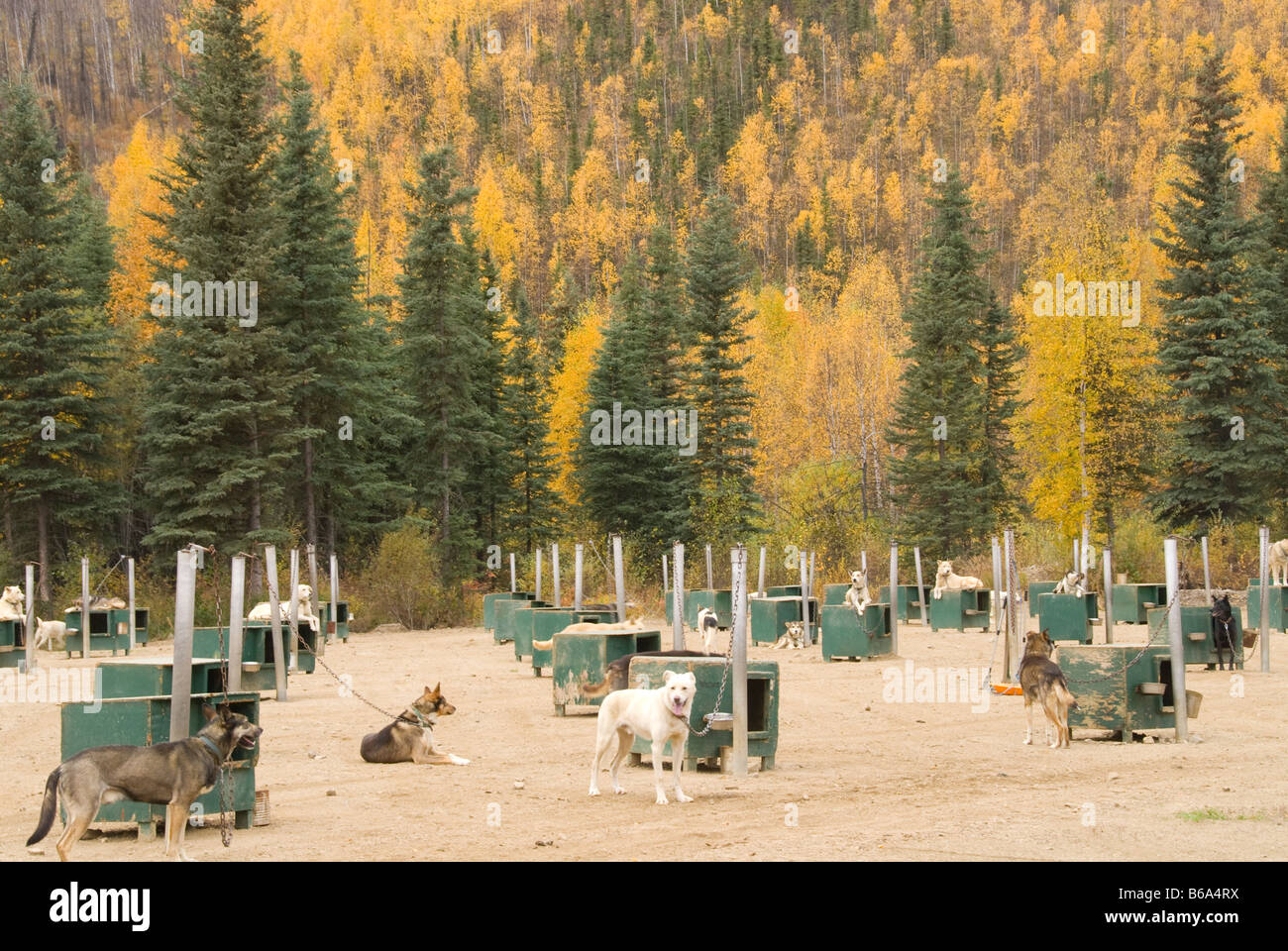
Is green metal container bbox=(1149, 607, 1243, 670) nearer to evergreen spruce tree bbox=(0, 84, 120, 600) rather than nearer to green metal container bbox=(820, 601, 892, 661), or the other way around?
green metal container bbox=(820, 601, 892, 661)

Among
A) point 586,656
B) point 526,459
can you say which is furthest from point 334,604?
point 526,459

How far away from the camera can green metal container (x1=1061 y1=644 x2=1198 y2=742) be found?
51.5ft

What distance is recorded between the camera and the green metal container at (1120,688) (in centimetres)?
1570

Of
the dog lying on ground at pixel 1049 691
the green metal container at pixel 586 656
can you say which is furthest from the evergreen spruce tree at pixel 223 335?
the dog lying on ground at pixel 1049 691

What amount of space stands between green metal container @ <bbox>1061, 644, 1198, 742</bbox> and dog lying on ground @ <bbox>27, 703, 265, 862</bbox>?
31.9 feet

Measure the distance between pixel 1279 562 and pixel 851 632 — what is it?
1654 centimetres

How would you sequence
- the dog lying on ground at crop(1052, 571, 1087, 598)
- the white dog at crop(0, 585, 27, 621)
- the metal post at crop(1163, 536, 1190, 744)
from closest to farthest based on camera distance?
the metal post at crop(1163, 536, 1190, 744) → the white dog at crop(0, 585, 27, 621) → the dog lying on ground at crop(1052, 571, 1087, 598)

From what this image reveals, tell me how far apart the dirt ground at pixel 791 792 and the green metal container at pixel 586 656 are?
38 centimetres

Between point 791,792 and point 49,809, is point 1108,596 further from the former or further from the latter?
point 49,809

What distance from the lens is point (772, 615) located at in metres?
31.8

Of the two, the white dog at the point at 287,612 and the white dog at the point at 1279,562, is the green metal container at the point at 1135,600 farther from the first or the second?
the white dog at the point at 287,612

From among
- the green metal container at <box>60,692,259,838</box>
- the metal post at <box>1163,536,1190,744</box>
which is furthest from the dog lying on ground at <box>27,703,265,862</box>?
the metal post at <box>1163,536,1190,744</box>

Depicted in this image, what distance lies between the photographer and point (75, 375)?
44.9m

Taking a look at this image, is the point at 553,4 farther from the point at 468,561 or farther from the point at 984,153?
the point at 468,561
